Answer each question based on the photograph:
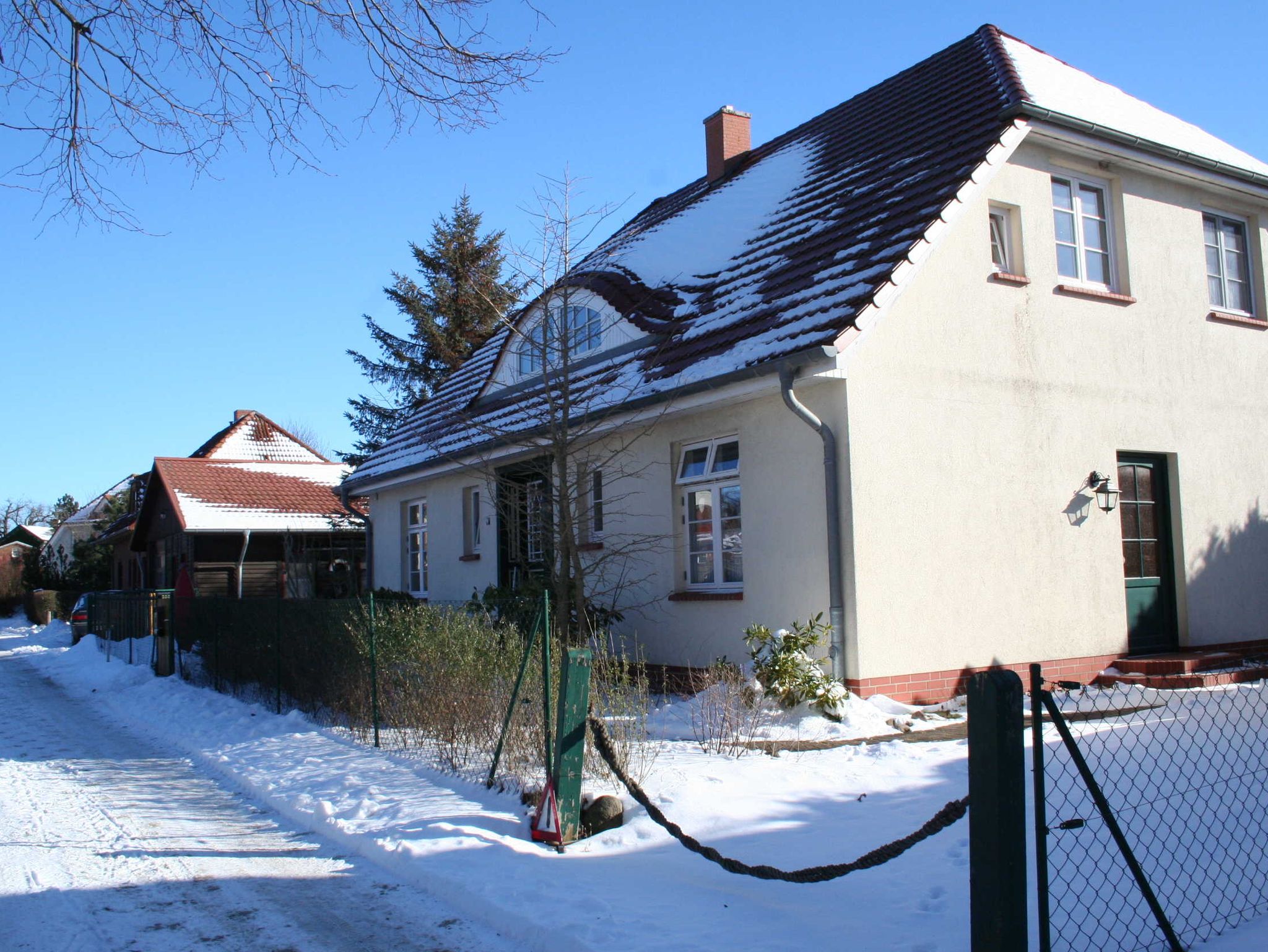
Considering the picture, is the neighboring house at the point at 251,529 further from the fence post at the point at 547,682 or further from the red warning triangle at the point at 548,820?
the red warning triangle at the point at 548,820

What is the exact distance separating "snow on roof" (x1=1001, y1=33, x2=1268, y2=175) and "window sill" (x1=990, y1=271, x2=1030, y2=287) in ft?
5.87

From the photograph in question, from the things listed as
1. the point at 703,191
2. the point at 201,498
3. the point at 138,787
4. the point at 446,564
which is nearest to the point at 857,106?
the point at 703,191

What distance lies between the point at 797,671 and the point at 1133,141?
7191 mm

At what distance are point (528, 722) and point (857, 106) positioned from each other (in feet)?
37.7

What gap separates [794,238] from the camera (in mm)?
11906

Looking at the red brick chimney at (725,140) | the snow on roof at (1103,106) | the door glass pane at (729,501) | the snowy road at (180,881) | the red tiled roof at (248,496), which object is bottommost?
the snowy road at (180,881)

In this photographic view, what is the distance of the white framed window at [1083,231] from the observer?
38.0ft

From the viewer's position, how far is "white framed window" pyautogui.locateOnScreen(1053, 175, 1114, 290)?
456 inches

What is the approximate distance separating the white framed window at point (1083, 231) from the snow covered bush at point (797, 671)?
17.1 ft

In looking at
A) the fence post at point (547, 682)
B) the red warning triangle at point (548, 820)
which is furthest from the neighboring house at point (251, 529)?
the red warning triangle at point (548, 820)

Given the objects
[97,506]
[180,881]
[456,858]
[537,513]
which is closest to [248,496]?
[537,513]

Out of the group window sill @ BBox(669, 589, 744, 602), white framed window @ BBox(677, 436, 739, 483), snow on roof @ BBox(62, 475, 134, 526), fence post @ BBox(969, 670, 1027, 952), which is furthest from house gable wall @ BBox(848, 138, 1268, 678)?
snow on roof @ BBox(62, 475, 134, 526)

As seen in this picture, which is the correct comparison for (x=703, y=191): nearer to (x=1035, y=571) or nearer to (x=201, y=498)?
(x=1035, y=571)

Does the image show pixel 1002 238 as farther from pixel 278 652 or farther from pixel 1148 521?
pixel 278 652
